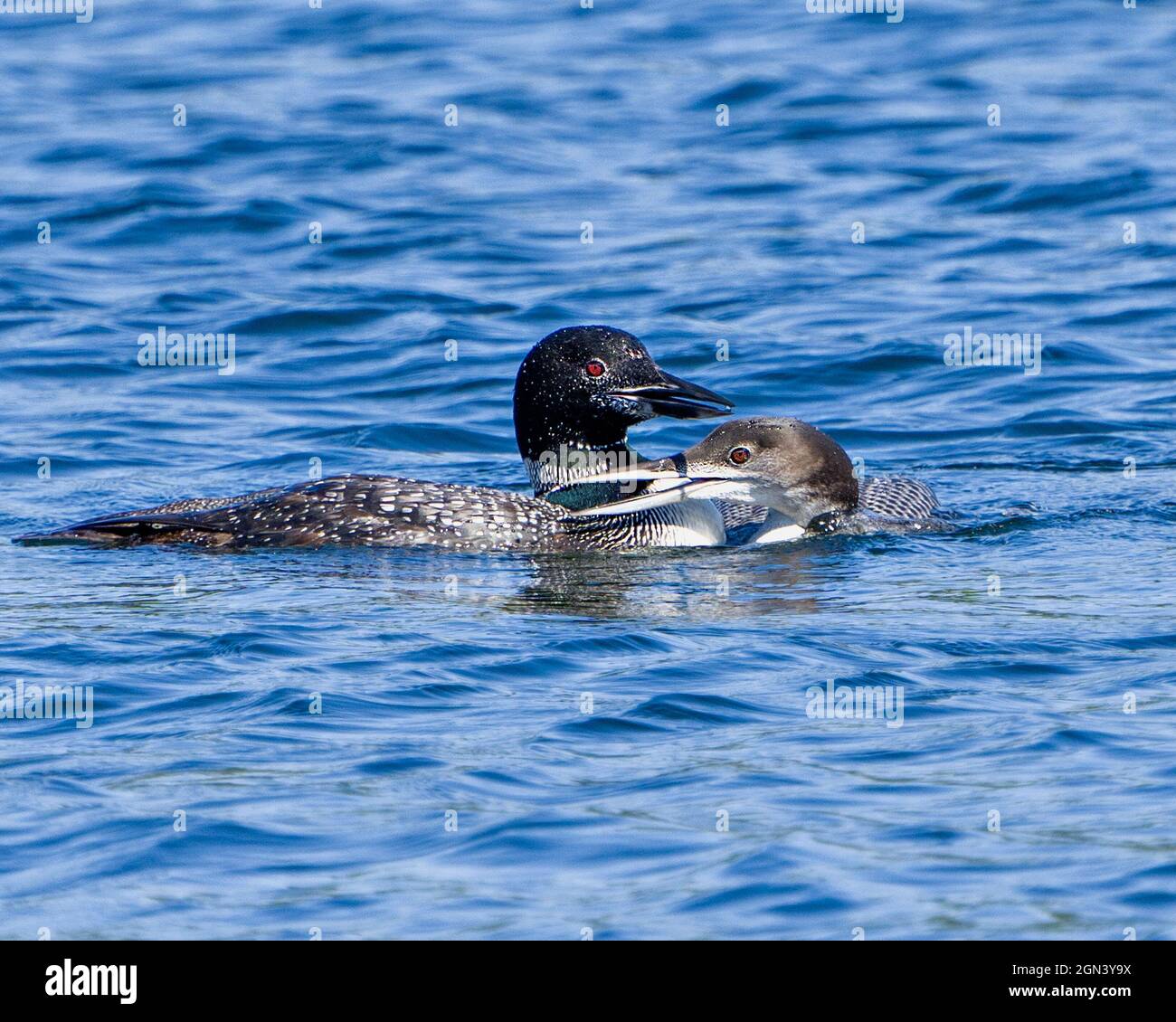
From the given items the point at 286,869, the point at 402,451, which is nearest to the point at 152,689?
the point at 286,869

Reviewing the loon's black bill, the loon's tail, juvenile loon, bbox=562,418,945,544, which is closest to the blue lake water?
the loon's tail

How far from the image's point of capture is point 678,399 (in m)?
8.55

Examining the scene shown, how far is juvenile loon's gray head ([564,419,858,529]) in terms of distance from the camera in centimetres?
854

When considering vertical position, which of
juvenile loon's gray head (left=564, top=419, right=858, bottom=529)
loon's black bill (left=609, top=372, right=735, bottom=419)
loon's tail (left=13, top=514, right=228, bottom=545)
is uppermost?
loon's black bill (left=609, top=372, right=735, bottom=419)

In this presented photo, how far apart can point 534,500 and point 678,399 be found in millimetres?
772

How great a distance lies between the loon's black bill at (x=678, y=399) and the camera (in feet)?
27.9

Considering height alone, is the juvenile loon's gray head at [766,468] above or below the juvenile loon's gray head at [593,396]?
below

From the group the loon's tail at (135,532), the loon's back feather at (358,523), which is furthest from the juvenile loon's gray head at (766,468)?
the loon's tail at (135,532)

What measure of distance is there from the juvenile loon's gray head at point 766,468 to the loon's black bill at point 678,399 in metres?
0.14

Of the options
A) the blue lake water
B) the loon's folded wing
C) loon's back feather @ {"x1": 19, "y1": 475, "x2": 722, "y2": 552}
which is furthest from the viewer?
the loon's folded wing

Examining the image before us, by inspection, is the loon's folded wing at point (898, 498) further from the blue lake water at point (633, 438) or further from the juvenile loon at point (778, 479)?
the blue lake water at point (633, 438)

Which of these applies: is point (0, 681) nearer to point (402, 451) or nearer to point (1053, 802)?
point (1053, 802)

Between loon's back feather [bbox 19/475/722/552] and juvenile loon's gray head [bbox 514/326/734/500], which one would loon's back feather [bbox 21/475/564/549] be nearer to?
loon's back feather [bbox 19/475/722/552]

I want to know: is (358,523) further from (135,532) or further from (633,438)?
(633,438)
